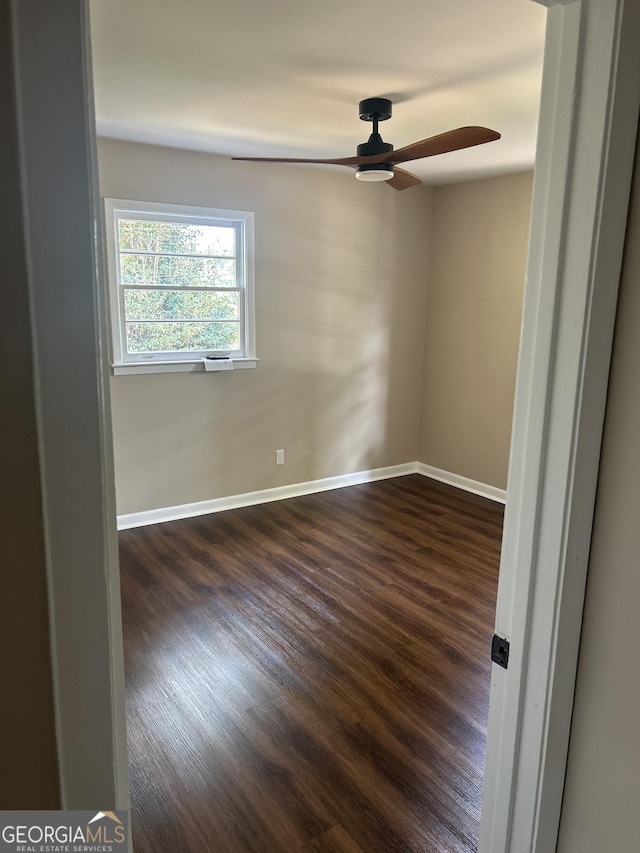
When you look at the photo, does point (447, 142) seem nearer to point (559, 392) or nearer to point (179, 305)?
point (559, 392)

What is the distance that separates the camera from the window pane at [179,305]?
404cm

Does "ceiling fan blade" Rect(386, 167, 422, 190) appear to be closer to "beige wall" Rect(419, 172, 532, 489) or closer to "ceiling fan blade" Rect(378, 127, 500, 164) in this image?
"ceiling fan blade" Rect(378, 127, 500, 164)

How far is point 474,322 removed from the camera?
5.04m

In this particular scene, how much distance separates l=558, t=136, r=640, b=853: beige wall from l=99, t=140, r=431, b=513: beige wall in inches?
139

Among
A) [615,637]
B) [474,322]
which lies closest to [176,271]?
[474,322]

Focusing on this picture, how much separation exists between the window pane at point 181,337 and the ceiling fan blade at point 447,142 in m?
2.05

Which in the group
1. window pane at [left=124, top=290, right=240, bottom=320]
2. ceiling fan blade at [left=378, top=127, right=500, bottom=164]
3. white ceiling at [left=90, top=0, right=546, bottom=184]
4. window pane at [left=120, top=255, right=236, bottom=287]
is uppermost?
white ceiling at [left=90, top=0, right=546, bottom=184]

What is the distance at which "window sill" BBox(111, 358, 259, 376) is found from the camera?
4.00 meters

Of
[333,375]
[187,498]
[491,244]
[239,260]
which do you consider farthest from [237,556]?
[491,244]

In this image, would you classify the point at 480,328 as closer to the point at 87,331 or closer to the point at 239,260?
the point at 239,260

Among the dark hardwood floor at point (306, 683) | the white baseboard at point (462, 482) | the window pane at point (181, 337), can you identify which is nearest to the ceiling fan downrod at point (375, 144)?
the window pane at point (181, 337)

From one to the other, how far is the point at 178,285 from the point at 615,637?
377 centimetres

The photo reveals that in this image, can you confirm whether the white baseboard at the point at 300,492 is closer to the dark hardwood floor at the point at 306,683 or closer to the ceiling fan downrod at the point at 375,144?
Result: the dark hardwood floor at the point at 306,683

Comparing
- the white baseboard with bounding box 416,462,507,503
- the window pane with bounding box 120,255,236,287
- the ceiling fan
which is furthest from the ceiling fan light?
the white baseboard with bounding box 416,462,507,503
